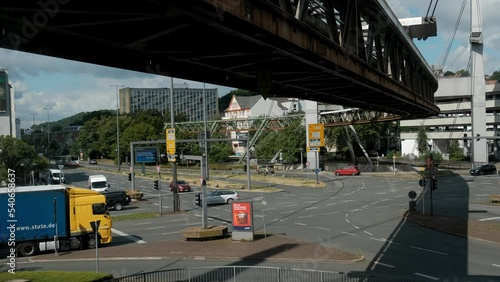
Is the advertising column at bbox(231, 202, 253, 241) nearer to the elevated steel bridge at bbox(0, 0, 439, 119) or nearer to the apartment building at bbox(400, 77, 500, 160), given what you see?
the elevated steel bridge at bbox(0, 0, 439, 119)

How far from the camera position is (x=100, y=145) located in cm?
12975

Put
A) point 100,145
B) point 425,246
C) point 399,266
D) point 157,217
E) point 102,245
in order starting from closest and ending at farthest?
point 399,266 < point 425,246 < point 102,245 < point 157,217 < point 100,145

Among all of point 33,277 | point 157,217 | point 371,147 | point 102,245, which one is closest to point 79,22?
point 33,277

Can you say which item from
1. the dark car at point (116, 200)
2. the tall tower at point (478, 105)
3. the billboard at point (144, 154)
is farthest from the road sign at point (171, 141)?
the tall tower at point (478, 105)

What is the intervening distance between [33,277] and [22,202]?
8732 millimetres

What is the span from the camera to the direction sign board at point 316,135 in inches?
2470

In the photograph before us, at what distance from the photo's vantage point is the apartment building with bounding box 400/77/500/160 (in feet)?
259

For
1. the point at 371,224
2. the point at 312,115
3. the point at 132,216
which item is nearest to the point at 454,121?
the point at 312,115

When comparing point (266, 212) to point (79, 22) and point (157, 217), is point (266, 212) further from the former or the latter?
point (79, 22)

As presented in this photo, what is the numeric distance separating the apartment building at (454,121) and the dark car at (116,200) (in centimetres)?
5528

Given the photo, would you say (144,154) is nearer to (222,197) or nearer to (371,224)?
(222,197)

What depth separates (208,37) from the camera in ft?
32.9

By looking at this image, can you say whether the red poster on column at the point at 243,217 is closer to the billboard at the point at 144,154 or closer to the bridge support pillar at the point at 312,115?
the billboard at the point at 144,154

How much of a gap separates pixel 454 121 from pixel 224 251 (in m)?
82.2
